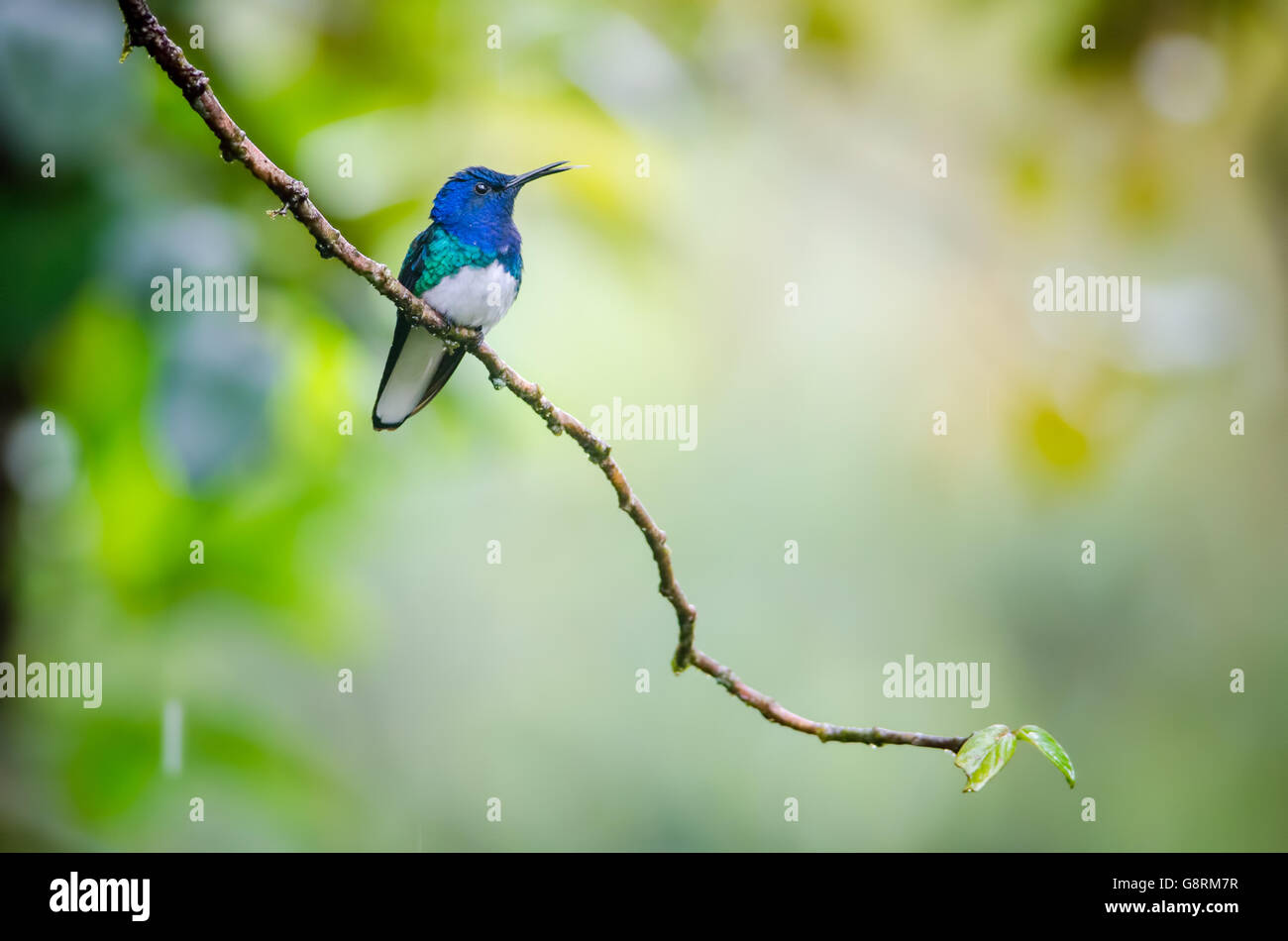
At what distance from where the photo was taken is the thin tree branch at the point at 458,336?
3.30 feet

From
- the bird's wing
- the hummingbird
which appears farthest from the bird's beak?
the bird's wing

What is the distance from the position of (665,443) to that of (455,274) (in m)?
2.67

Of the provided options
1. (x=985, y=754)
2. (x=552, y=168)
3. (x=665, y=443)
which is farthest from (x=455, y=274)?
(x=665, y=443)

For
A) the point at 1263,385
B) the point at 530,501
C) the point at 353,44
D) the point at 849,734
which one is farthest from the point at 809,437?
the point at 849,734

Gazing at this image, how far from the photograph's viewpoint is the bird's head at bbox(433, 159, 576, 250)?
2.35 meters

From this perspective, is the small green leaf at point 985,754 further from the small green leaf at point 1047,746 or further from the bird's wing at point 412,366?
the bird's wing at point 412,366

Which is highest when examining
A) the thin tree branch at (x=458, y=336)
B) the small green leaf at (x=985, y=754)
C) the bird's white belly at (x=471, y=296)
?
the bird's white belly at (x=471, y=296)

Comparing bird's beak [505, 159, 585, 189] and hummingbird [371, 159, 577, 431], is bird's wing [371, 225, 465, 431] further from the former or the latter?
bird's beak [505, 159, 585, 189]

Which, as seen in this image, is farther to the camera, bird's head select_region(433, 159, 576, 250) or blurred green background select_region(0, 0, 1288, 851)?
bird's head select_region(433, 159, 576, 250)

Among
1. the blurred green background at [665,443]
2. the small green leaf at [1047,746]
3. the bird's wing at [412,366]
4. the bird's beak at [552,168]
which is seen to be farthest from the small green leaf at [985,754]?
the bird's wing at [412,366]

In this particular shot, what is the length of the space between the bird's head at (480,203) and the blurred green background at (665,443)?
0.06 m

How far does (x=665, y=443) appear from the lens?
4.86m

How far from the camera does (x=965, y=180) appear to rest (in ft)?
10.0

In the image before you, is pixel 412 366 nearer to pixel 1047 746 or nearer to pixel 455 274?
pixel 455 274
